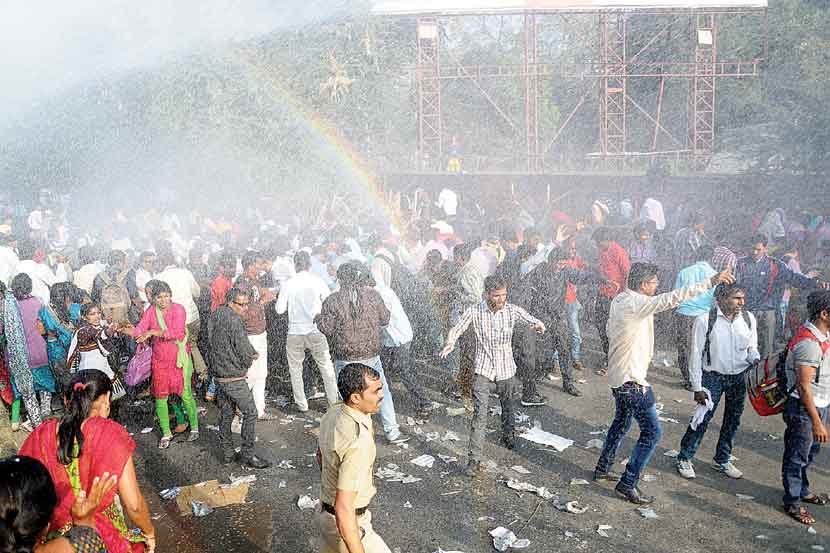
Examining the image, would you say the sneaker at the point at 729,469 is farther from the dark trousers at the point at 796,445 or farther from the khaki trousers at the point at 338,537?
the khaki trousers at the point at 338,537

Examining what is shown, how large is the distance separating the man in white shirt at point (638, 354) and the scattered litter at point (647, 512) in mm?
76

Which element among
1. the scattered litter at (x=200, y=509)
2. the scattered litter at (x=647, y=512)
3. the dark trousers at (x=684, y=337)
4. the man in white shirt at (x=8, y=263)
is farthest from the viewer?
the man in white shirt at (x=8, y=263)

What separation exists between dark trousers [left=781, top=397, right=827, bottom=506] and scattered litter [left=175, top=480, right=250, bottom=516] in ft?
13.5

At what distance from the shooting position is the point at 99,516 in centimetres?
318

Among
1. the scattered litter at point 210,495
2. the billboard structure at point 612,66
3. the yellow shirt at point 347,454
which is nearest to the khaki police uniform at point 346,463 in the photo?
the yellow shirt at point 347,454

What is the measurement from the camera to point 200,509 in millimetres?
5570

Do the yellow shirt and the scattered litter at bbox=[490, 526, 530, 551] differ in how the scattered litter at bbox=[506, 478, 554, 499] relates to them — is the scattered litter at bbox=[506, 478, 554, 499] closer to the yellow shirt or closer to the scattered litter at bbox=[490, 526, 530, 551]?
the scattered litter at bbox=[490, 526, 530, 551]

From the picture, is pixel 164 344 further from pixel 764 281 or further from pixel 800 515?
pixel 764 281

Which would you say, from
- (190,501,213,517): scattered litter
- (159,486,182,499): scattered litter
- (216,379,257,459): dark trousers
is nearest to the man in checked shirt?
(216,379,257,459): dark trousers

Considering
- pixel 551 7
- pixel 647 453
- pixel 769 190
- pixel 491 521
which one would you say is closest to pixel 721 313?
pixel 647 453

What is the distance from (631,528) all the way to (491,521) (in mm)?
993

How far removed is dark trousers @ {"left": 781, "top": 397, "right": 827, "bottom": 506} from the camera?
16.5ft

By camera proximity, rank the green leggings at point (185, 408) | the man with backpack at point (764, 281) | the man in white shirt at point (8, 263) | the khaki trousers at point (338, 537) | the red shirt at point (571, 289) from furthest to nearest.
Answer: the man in white shirt at point (8, 263), the red shirt at point (571, 289), the man with backpack at point (764, 281), the green leggings at point (185, 408), the khaki trousers at point (338, 537)

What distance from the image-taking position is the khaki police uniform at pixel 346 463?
3.40 m
